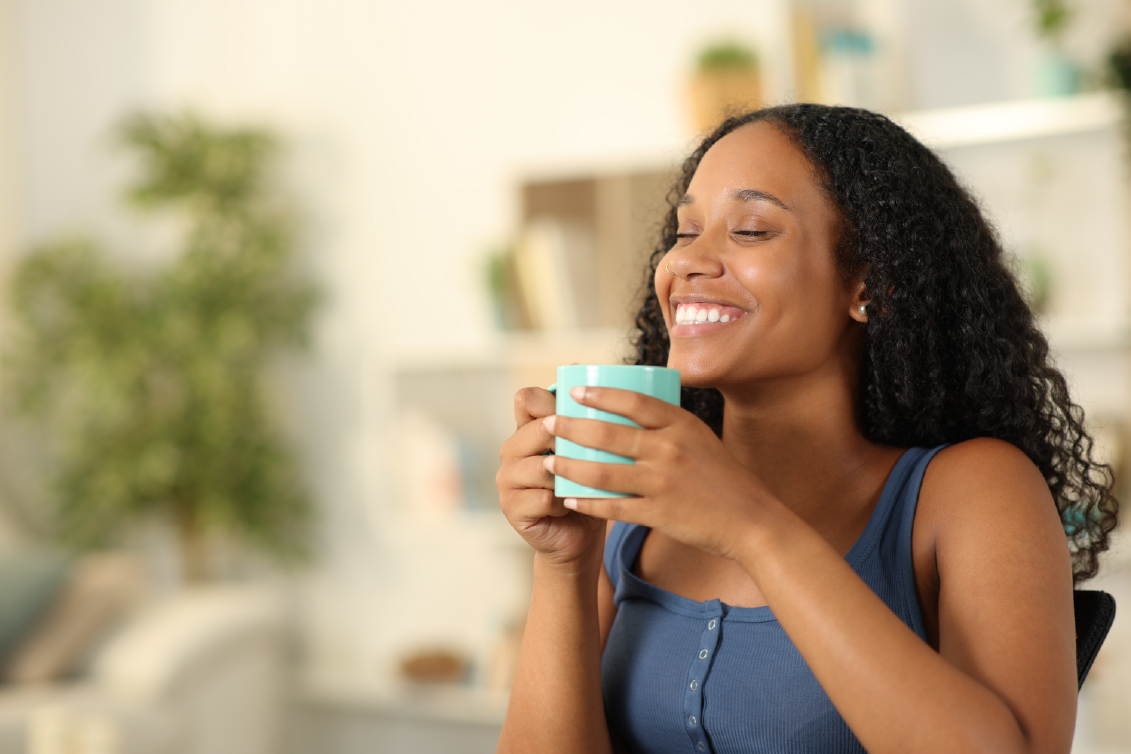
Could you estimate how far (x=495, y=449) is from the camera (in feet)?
9.98

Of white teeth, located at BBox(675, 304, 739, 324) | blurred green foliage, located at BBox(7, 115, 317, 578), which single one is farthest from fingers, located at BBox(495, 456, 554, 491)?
blurred green foliage, located at BBox(7, 115, 317, 578)

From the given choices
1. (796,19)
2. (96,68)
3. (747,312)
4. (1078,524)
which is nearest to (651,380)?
(747,312)

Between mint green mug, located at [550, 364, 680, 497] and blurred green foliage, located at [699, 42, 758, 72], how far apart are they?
2.01 m

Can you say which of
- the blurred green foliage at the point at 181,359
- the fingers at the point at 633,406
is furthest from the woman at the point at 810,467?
the blurred green foliage at the point at 181,359

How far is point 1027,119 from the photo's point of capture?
2.30m

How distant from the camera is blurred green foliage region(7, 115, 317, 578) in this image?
327 cm

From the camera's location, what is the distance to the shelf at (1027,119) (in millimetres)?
2258

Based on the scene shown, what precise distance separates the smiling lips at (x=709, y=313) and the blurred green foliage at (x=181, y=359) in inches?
98.7

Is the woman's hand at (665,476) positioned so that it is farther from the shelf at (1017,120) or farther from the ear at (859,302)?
the shelf at (1017,120)

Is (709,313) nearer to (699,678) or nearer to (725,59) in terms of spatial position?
(699,678)

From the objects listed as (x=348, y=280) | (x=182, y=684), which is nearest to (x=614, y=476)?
(x=182, y=684)

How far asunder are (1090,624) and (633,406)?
0.55 metres

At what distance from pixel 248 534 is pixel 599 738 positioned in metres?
2.53

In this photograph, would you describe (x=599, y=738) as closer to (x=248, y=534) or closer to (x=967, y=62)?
(x=967, y=62)
